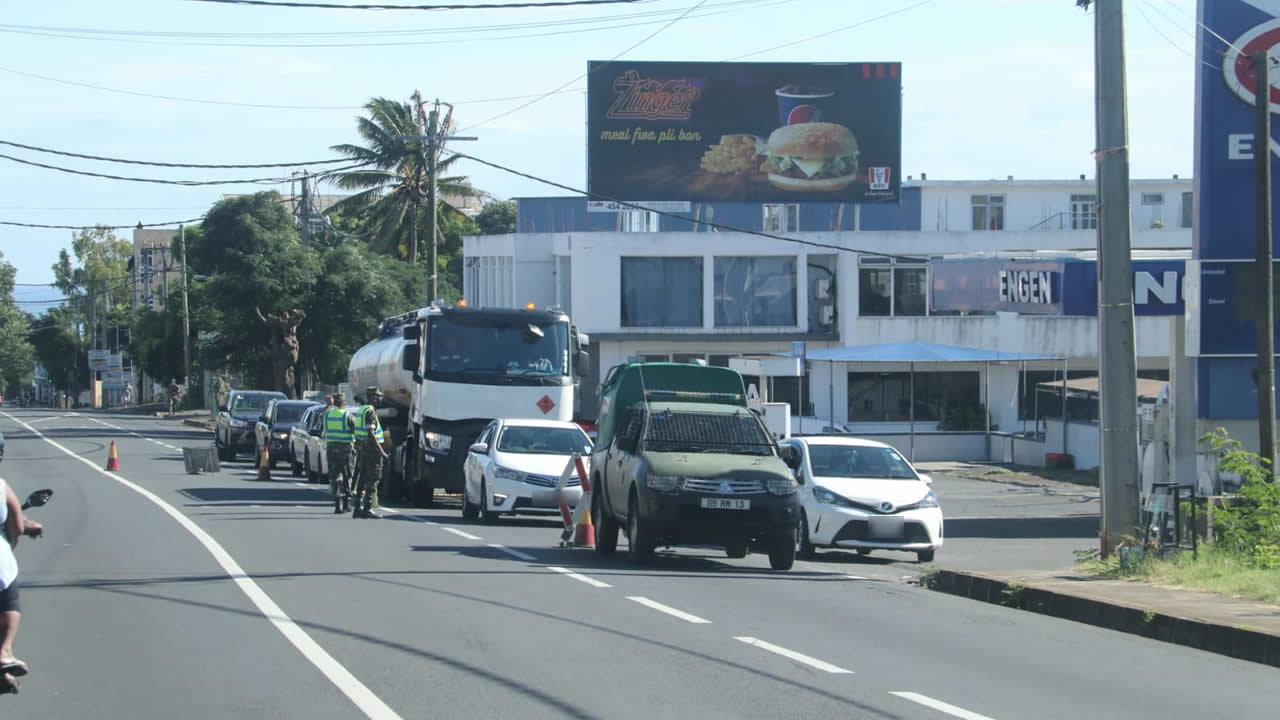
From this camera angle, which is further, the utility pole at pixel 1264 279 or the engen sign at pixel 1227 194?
the engen sign at pixel 1227 194

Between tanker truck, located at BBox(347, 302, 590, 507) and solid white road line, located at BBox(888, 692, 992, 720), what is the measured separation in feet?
54.4

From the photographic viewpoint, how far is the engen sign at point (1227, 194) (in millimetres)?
21531

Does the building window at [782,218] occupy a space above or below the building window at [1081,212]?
below

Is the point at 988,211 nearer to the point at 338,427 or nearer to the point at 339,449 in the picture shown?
the point at 338,427

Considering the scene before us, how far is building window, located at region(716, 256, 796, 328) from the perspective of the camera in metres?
51.0

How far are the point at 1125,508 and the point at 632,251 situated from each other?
120ft

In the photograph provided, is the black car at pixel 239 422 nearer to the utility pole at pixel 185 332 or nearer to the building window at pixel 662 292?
the building window at pixel 662 292

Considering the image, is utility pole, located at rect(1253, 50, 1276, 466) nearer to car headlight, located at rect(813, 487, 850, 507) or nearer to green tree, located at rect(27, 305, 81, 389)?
car headlight, located at rect(813, 487, 850, 507)

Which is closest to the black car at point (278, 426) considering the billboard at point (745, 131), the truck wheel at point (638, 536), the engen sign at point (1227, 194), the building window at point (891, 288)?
the billboard at point (745, 131)

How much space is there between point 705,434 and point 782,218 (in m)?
37.8

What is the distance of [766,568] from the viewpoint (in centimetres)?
1644

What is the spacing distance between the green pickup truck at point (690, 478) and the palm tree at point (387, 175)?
143 ft

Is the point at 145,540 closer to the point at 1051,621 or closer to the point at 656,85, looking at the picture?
the point at 1051,621

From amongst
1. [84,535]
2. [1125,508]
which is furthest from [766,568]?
[84,535]
